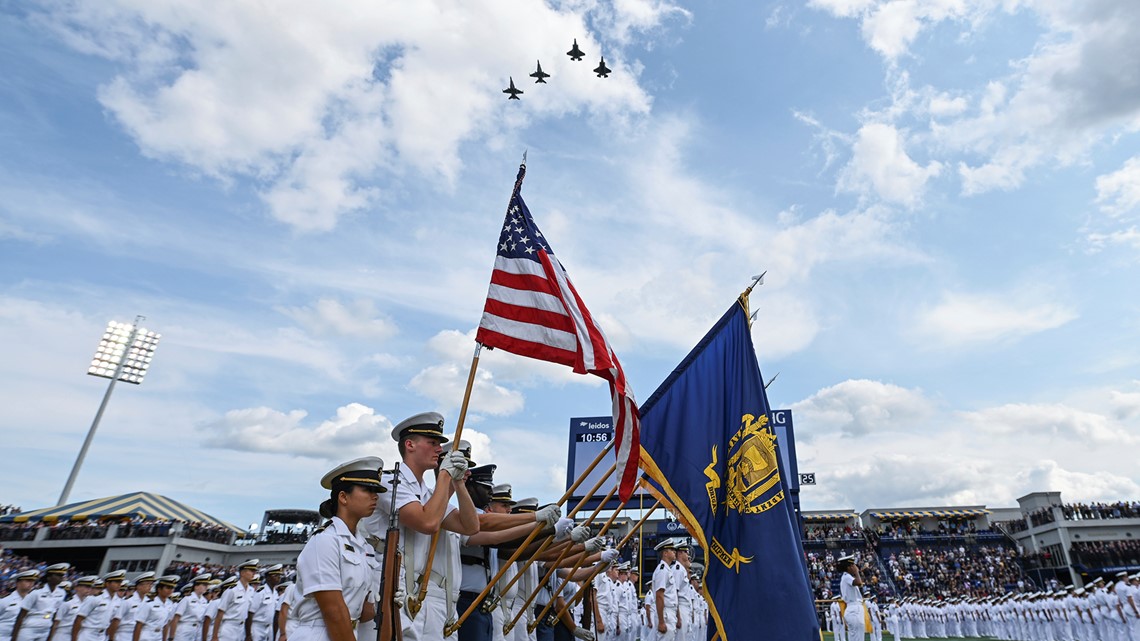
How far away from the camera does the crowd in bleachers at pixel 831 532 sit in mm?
43125

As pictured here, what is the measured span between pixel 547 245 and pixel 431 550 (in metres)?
2.98

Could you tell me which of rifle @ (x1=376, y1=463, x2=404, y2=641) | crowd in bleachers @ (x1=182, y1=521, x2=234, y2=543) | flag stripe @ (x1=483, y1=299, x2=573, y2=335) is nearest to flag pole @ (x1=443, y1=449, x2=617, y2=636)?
rifle @ (x1=376, y1=463, x2=404, y2=641)

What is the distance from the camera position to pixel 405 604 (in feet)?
12.5

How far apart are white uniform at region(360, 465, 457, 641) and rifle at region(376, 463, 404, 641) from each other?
282 millimetres

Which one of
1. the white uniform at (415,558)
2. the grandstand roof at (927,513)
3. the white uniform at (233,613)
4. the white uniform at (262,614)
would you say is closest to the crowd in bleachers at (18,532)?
the white uniform at (233,613)

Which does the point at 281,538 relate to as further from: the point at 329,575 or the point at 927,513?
the point at 927,513

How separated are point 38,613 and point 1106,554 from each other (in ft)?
159

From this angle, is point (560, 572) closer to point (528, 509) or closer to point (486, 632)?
point (528, 509)

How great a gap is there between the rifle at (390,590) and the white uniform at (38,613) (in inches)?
418

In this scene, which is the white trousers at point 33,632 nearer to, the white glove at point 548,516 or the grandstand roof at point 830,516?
the white glove at point 548,516

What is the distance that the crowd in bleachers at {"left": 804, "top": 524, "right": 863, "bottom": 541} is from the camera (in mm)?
43125

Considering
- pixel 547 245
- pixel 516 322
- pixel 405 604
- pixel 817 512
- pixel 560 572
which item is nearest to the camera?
pixel 405 604

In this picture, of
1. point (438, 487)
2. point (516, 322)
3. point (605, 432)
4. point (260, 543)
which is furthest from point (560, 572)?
point (260, 543)

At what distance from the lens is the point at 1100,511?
40.0m
